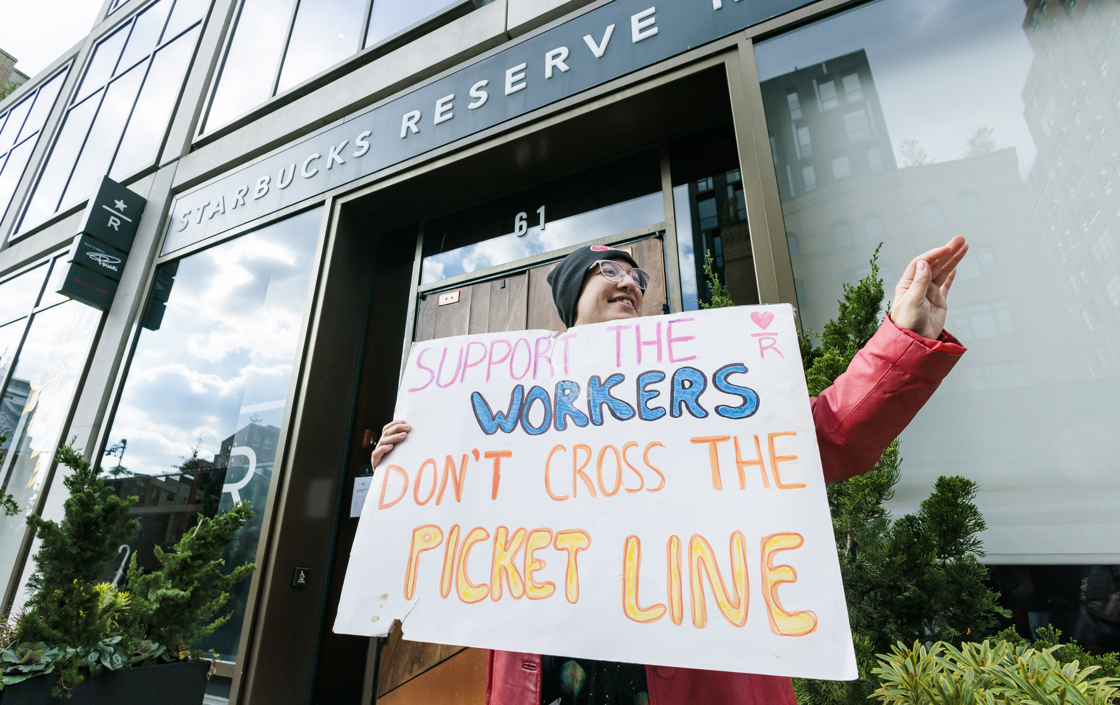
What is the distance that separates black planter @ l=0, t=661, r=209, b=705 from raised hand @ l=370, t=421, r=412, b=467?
4.15 ft

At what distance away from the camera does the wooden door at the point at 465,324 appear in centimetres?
271

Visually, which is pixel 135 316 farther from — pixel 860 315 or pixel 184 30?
pixel 860 315

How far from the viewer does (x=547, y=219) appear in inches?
135

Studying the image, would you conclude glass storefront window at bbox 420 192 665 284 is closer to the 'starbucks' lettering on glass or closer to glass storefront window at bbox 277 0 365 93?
the 'starbucks' lettering on glass

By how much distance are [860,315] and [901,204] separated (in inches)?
29.9

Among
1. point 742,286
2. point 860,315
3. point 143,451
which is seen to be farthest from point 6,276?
point 860,315

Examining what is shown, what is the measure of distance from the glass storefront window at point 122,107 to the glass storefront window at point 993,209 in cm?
629

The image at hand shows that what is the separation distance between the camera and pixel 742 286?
263cm

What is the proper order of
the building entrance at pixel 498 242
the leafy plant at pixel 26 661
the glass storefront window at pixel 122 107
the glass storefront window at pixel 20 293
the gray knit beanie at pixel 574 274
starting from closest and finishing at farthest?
the leafy plant at pixel 26 661, the gray knit beanie at pixel 574 274, the building entrance at pixel 498 242, the glass storefront window at pixel 122 107, the glass storefront window at pixel 20 293

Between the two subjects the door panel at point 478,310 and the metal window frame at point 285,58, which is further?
the metal window frame at point 285,58

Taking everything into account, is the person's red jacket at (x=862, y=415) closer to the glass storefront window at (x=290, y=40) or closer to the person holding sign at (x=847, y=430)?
the person holding sign at (x=847, y=430)

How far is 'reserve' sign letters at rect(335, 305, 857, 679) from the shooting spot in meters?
1.00

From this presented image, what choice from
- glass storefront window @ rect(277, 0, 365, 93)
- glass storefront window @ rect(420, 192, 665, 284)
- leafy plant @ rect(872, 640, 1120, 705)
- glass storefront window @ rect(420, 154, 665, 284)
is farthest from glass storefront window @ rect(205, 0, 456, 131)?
leafy plant @ rect(872, 640, 1120, 705)

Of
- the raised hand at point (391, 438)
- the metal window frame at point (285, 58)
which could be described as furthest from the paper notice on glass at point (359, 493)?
the metal window frame at point (285, 58)
